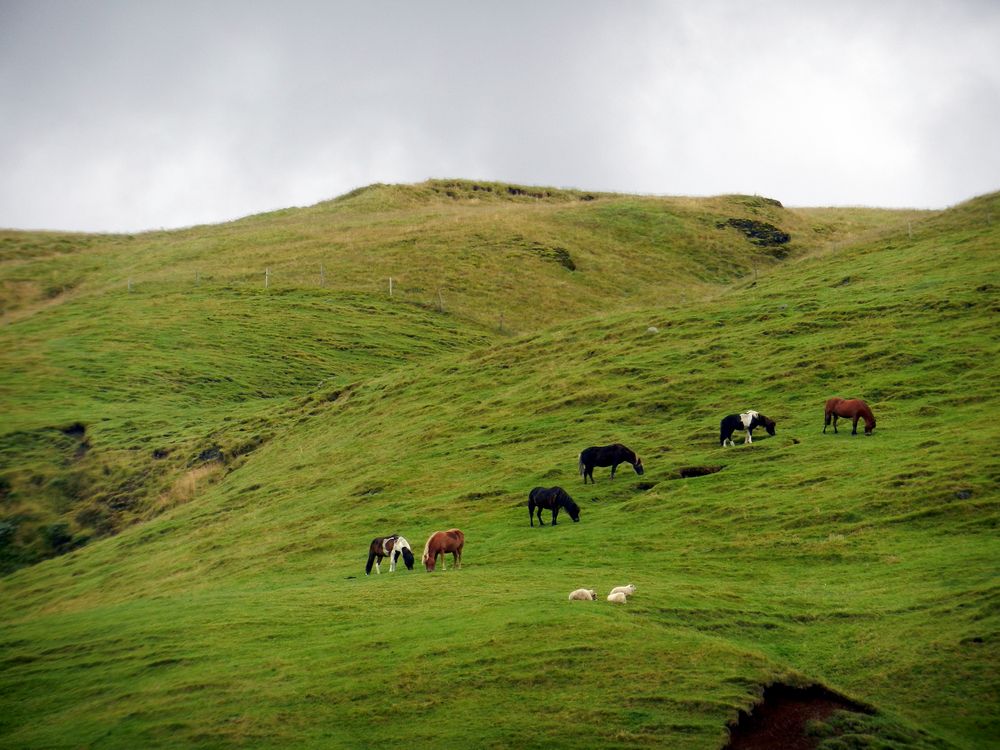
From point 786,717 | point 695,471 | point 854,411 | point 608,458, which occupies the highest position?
point 854,411

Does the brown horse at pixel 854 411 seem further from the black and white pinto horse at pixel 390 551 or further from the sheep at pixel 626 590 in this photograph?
the black and white pinto horse at pixel 390 551

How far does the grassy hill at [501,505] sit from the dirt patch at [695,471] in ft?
0.72

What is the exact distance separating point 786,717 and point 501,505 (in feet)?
57.5

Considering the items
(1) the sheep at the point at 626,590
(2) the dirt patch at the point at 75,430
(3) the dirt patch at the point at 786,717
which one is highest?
(2) the dirt patch at the point at 75,430

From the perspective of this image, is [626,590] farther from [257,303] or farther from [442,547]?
[257,303]

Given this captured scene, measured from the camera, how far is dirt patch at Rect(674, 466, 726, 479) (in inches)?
1246

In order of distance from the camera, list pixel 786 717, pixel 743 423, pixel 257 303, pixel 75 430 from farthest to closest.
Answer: pixel 257 303 < pixel 75 430 < pixel 743 423 < pixel 786 717

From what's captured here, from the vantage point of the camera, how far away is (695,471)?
3180cm

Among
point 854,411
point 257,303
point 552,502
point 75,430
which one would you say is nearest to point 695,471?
point 552,502

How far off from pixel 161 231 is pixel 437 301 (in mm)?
52640

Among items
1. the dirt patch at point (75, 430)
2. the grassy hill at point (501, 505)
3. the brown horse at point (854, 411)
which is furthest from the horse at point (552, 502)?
the dirt patch at point (75, 430)

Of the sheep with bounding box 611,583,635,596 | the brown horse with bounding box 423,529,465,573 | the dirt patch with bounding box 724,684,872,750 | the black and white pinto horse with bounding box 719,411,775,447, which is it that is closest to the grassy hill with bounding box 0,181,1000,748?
the dirt patch with bounding box 724,684,872,750

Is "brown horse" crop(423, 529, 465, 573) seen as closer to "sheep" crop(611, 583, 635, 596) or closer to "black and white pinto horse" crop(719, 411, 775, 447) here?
"sheep" crop(611, 583, 635, 596)

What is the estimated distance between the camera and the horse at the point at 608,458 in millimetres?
32750
